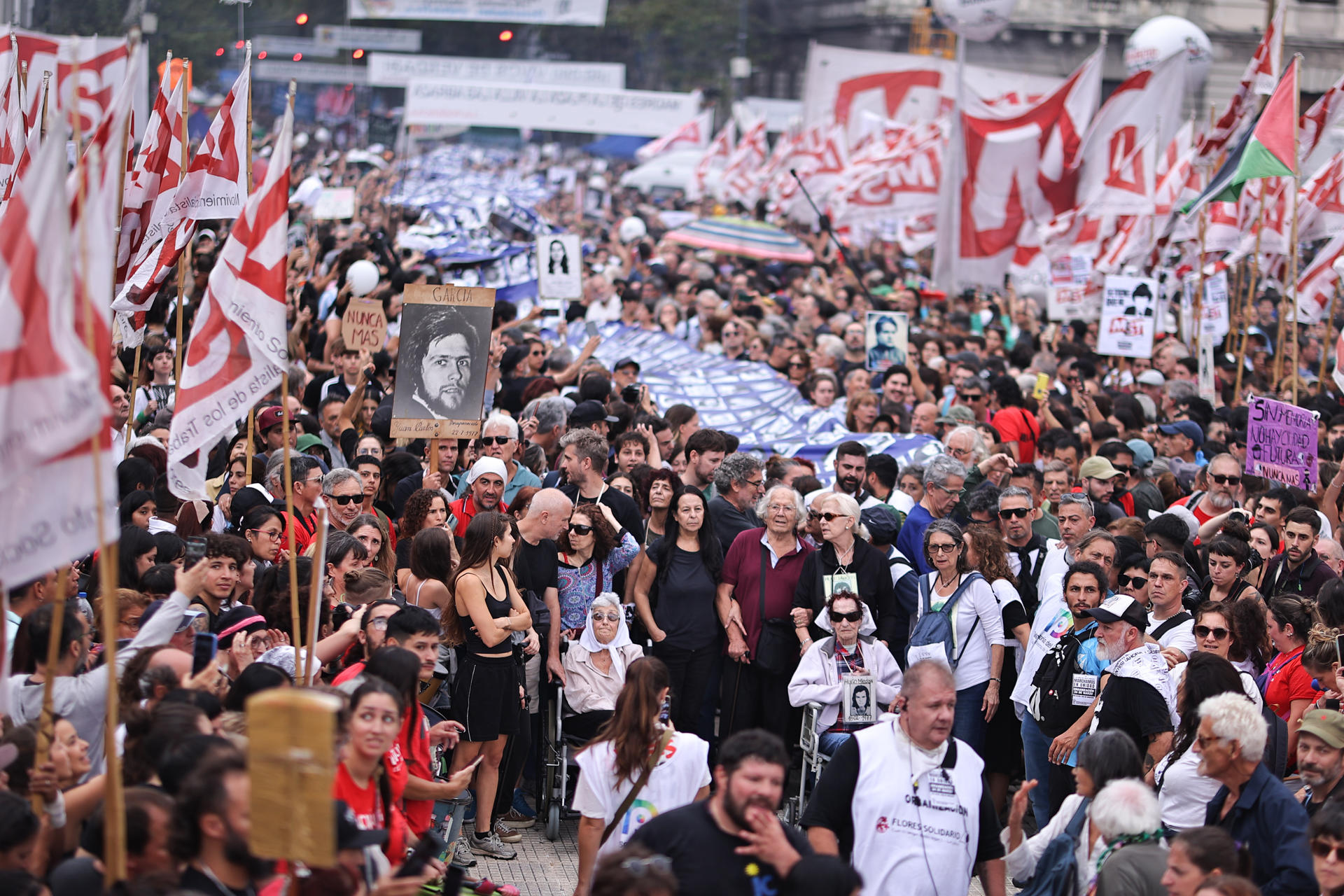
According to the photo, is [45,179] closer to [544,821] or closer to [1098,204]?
[544,821]

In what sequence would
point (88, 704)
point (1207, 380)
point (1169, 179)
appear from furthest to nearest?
point (1169, 179) < point (1207, 380) < point (88, 704)

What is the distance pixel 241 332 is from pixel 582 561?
2.50m

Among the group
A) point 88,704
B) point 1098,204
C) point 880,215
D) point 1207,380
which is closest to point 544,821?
point 88,704

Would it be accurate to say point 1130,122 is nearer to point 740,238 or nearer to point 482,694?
point 740,238

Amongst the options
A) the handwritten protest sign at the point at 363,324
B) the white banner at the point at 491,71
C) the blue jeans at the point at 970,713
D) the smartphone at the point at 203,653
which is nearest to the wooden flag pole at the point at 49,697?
the smartphone at the point at 203,653

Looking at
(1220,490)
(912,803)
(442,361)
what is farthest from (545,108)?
(912,803)

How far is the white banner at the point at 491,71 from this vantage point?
140ft

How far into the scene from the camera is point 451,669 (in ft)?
23.4

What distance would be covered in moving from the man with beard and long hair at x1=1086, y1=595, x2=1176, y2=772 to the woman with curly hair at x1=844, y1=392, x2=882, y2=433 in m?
4.86

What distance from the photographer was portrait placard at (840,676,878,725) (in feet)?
23.3

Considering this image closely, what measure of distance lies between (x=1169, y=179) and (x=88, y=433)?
56.9ft

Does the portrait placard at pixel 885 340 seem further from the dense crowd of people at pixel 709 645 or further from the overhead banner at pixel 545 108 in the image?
the overhead banner at pixel 545 108

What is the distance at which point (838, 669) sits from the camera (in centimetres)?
722

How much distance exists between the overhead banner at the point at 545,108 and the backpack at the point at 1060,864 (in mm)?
32283
